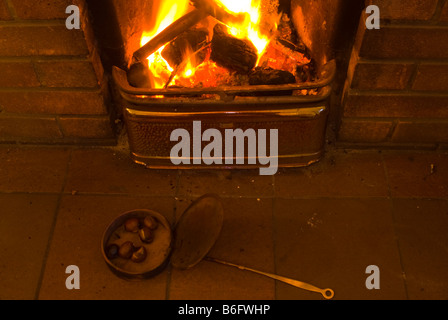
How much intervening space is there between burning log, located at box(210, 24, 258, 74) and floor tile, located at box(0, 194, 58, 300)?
84 cm

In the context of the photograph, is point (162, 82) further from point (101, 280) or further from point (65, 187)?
point (101, 280)

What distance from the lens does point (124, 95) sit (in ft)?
4.76

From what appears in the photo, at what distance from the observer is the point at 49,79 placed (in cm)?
154

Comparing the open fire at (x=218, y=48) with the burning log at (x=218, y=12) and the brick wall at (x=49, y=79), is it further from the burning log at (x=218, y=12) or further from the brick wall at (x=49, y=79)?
the brick wall at (x=49, y=79)

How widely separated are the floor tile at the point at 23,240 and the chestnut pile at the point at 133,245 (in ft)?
0.90

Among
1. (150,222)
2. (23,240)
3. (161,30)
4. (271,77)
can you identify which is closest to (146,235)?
(150,222)

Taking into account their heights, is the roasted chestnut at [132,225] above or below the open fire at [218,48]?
below

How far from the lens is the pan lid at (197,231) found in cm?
142

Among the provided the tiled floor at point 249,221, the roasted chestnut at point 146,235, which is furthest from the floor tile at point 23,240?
the roasted chestnut at point 146,235

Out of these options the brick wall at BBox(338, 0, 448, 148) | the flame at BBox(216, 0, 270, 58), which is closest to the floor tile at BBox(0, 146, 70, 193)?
the flame at BBox(216, 0, 270, 58)

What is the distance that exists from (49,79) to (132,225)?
608 mm

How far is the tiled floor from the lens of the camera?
4.65 ft

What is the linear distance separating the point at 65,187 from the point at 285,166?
866mm

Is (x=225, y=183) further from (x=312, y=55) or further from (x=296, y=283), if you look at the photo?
(x=312, y=55)
